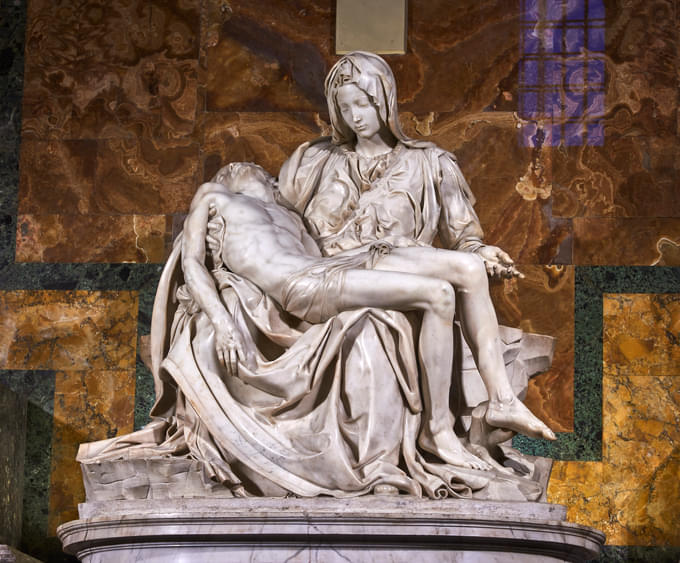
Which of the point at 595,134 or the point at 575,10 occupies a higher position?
the point at 575,10

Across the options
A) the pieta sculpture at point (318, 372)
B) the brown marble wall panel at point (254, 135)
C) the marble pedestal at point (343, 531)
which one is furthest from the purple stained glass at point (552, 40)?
the marble pedestal at point (343, 531)

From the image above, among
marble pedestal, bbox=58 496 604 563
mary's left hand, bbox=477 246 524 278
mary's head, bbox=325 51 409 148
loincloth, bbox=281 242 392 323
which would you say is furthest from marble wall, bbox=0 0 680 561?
marble pedestal, bbox=58 496 604 563

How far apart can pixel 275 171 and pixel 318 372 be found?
2.55 m

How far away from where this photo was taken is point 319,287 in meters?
5.65

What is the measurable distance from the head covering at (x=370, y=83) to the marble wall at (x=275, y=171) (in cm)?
146

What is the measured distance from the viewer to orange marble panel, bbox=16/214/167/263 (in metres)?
7.84

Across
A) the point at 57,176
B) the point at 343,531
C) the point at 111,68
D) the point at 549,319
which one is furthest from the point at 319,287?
the point at 111,68

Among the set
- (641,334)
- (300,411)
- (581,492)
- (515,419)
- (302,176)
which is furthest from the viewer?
(641,334)

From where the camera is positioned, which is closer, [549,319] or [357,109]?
[357,109]

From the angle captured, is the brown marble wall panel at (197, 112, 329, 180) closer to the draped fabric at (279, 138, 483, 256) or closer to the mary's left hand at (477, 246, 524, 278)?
the draped fabric at (279, 138, 483, 256)

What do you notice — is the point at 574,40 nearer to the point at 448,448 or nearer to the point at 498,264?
the point at 498,264

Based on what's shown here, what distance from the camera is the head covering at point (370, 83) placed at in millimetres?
6309

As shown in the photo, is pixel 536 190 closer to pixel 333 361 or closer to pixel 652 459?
pixel 652 459

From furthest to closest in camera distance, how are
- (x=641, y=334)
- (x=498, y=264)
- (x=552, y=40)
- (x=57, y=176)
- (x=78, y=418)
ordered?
(x=57, y=176)
(x=552, y=40)
(x=78, y=418)
(x=641, y=334)
(x=498, y=264)
